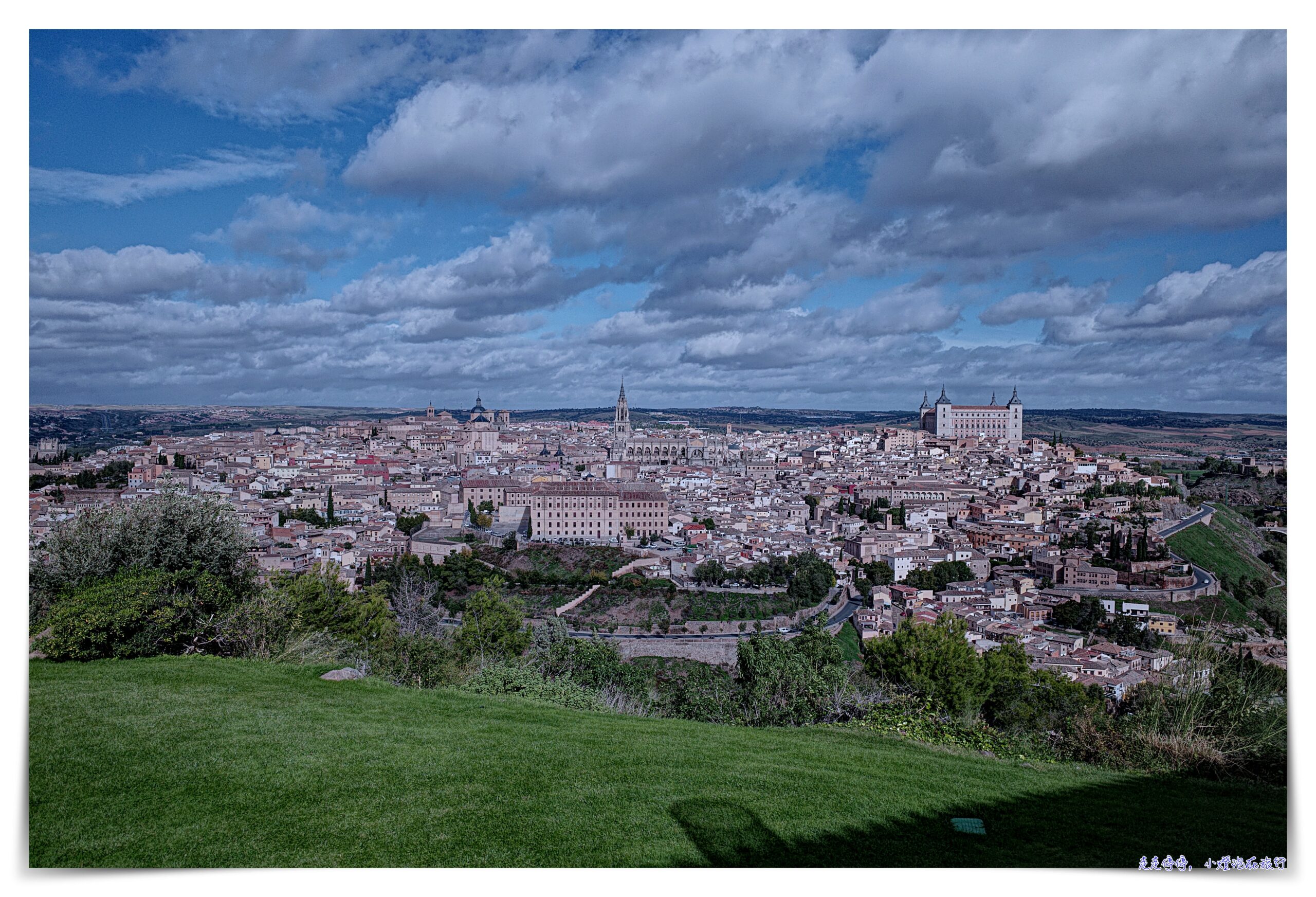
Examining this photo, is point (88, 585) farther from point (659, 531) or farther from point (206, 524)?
point (659, 531)

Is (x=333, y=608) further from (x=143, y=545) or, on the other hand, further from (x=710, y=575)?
(x=710, y=575)

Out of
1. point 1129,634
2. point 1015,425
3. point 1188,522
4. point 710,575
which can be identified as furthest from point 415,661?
point 1015,425

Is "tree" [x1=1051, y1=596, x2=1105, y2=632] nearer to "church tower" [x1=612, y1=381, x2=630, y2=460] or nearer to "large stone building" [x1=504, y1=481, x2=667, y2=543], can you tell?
"large stone building" [x1=504, y1=481, x2=667, y2=543]

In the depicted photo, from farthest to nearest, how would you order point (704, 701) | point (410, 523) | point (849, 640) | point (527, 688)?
point (410, 523) → point (849, 640) → point (704, 701) → point (527, 688)

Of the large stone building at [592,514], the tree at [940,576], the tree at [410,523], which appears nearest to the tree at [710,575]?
the tree at [940,576]

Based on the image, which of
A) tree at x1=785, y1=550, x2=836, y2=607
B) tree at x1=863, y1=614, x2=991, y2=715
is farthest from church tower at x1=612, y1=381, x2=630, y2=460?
tree at x1=863, y1=614, x2=991, y2=715

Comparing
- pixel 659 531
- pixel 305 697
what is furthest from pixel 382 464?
pixel 305 697
